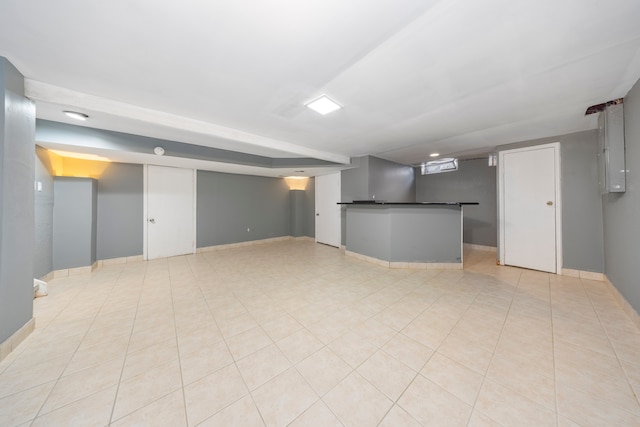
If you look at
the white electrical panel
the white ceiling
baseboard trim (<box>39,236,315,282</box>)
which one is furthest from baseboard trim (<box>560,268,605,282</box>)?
baseboard trim (<box>39,236,315,282</box>)

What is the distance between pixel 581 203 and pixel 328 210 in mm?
4906

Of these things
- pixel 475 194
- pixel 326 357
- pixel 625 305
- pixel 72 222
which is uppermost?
pixel 475 194

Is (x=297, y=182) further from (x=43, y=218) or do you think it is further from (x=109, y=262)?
(x=43, y=218)

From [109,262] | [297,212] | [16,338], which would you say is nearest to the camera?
[16,338]

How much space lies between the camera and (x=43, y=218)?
310cm

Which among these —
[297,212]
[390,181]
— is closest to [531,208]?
[390,181]

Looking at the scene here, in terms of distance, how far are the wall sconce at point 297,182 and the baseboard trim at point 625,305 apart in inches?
258

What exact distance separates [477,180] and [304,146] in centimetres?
496

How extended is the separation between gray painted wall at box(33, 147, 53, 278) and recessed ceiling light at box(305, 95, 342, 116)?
4056 mm

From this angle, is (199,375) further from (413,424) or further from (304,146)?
(304,146)

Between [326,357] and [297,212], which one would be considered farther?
[297,212]

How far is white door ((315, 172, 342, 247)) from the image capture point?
18.9ft

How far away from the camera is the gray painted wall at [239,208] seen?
17.6 feet

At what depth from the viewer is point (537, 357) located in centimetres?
162
